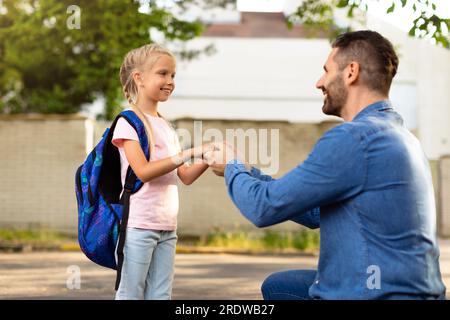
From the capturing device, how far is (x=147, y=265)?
365 cm

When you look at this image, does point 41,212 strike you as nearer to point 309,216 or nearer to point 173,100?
point 309,216

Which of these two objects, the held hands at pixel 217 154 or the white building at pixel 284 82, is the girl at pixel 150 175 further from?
the white building at pixel 284 82

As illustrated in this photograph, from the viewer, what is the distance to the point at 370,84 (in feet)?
9.71

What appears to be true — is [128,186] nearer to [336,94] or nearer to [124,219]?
[124,219]

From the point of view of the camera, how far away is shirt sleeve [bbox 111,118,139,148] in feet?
11.9

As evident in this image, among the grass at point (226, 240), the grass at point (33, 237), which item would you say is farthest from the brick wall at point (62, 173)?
the grass at point (33, 237)

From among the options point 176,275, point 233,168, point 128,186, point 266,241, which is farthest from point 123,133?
point 266,241

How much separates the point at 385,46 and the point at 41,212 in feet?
45.2

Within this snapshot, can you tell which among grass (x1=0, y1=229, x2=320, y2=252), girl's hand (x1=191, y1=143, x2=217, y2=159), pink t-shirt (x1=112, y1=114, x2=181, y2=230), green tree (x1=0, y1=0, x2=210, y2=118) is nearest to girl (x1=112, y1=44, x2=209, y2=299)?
pink t-shirt (x1=112, y1=114, x2=181, y2=230)

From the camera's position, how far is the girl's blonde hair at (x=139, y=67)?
373cm

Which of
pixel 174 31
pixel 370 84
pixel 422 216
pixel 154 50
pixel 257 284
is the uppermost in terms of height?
pixel 174 31

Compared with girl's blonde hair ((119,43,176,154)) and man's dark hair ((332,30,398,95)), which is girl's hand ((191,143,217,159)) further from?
man's dark hair ((332,30,398,95))

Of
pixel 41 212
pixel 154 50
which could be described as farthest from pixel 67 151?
pixel 154 50

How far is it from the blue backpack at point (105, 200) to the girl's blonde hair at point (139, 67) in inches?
1.6
